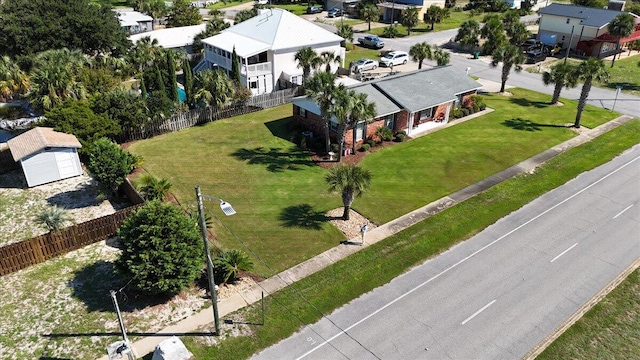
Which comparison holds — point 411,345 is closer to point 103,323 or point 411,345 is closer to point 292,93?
point 103,323

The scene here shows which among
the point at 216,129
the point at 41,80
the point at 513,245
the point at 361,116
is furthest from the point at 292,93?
the point at 513,245

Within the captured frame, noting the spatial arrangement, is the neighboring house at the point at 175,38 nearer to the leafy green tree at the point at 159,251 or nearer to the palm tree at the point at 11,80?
the palm tree at the point at 11,80

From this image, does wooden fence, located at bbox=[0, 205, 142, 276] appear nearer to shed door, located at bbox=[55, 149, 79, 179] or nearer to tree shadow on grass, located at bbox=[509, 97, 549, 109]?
shed door, located at bbox=[55, 149, 79, 179]

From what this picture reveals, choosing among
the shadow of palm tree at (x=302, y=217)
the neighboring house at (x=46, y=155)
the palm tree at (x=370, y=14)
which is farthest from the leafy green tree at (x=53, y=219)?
the palm tree at (x=370, y=14)

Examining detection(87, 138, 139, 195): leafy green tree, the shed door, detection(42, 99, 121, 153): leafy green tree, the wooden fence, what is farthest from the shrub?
the shed door

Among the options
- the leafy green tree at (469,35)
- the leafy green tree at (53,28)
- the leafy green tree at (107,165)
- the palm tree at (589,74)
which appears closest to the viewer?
the leafy green tree at (107,165)

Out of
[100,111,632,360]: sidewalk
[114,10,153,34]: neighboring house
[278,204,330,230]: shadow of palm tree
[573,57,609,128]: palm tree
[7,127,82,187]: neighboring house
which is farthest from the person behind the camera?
[114,10,153,34]: neighboring house
